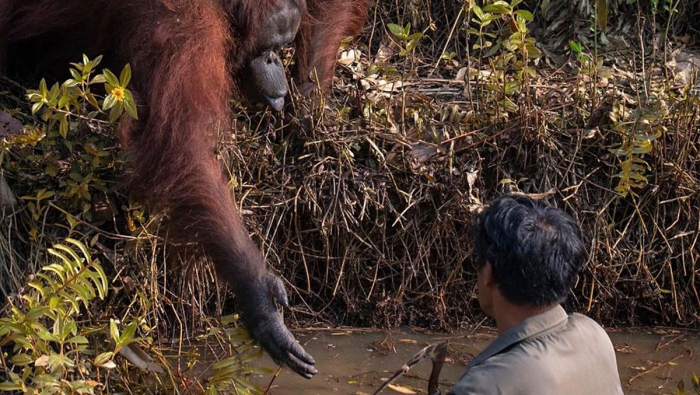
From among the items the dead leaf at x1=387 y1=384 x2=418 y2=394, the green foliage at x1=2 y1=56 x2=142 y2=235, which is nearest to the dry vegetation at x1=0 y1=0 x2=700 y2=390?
the green foliage at x1=2 y1=56 x2=142 y2=235

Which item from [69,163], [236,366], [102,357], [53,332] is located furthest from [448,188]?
[53,332]

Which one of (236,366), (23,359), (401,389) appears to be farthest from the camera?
(401,389)

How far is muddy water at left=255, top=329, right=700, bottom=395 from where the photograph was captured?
12.5 feet

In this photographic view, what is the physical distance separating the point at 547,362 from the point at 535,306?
0.13 metres

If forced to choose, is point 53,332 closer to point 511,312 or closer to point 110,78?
point 110,78

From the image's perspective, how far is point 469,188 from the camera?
4109 millimetres

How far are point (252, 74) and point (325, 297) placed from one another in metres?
1.03

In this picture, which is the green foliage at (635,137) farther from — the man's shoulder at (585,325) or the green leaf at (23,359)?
the green leaf at (23,359)

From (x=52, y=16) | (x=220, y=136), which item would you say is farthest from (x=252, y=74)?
(x=52, y=16)

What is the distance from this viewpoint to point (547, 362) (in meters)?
2.03

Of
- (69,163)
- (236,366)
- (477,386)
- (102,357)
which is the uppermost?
(477,386)

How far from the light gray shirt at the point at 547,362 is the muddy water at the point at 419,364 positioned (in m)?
1.60

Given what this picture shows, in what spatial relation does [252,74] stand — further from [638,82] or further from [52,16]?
[638,82]

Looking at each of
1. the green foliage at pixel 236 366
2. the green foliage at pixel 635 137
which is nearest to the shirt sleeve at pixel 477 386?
the green foliage at pixel 236 366
